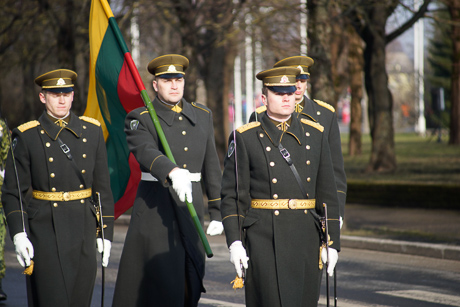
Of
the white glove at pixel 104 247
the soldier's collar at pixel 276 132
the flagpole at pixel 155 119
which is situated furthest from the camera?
the white glove at pixel 104 247

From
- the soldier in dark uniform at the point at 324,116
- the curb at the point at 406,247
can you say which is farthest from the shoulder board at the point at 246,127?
the curb at the point at 406,247

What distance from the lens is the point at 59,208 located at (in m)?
5.90

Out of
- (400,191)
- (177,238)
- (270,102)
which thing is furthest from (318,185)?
(400,191)

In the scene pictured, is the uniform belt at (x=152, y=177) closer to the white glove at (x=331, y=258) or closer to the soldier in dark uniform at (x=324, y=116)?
the soldier in dark uniform at (x=324, y=116)

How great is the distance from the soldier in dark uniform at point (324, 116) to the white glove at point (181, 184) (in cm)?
148

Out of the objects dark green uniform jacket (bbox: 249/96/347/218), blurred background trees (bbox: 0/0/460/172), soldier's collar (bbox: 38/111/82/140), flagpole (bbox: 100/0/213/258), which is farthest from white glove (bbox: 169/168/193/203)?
blurred background trees (bbox: 0/0/460/172)

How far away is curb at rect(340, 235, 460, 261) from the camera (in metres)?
10.8

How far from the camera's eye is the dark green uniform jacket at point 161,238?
5895 millimetres

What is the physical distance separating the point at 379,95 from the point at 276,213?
16.7 m

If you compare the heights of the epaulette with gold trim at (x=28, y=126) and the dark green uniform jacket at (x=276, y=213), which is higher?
the epaulette with gold trim at (x=28, y=126)

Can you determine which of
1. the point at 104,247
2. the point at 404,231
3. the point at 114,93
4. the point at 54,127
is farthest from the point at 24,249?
the point at 404,231

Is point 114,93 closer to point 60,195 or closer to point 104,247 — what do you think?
point 60,195

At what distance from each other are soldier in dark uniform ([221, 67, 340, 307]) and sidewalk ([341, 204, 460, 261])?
6233 mm

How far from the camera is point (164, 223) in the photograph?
5945 millimetres
